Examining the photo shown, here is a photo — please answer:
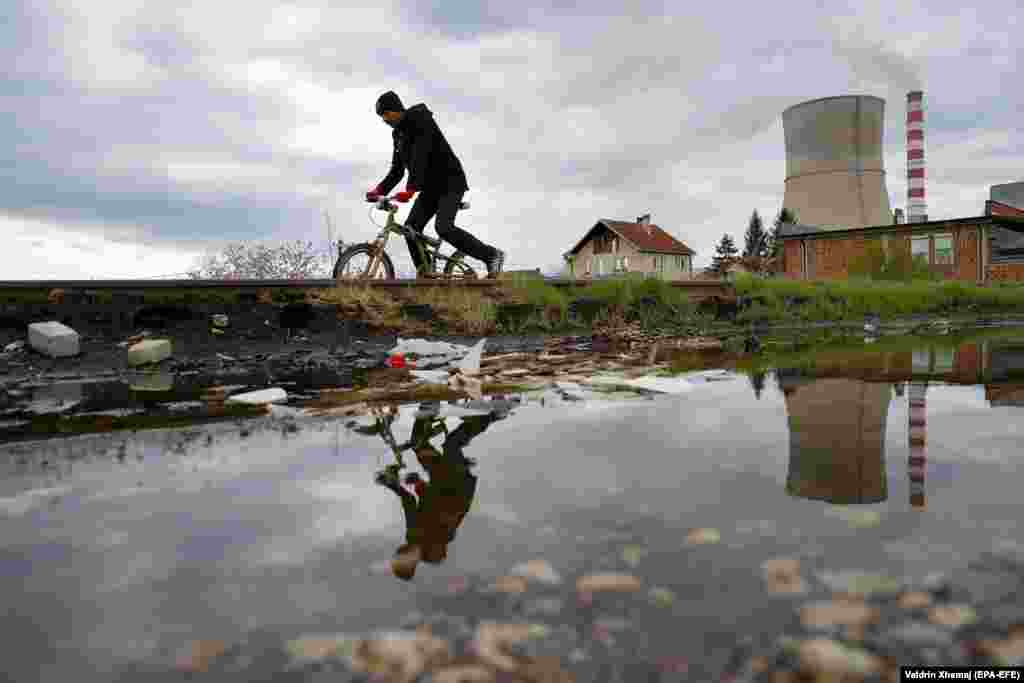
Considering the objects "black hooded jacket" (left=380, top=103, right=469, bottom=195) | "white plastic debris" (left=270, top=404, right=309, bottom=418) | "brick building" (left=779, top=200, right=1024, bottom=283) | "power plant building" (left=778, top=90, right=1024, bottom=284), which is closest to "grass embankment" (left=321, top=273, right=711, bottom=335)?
"black hooded jacket" (left=380, top=103, right=469, bottom=195)

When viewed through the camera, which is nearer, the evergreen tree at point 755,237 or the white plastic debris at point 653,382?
the white plastic debris at point 653,382

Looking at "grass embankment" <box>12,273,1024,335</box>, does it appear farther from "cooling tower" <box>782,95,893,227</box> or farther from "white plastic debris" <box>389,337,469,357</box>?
"cooling tower" <box>782,95,893,227</box>

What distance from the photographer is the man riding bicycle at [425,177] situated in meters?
6.50

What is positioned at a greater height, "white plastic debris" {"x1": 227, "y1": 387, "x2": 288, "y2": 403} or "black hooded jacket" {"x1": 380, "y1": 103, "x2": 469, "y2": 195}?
"black hooded jacket" {"x1": 380, "y1": 103, "x2": 469, "y2": 195}

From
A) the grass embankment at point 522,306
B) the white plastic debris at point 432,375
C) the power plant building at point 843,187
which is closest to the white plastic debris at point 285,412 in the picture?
the white plastic debris at point 432,375

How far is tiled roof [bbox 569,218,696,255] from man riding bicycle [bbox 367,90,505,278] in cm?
3804

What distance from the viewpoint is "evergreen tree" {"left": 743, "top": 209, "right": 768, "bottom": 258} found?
6650 centimetres

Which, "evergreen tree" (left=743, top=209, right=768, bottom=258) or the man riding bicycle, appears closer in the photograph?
the man riding bicycle

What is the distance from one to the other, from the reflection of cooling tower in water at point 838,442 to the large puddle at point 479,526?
0.5 inches

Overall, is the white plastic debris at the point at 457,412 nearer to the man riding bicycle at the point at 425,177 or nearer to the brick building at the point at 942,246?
the man riding bicycle at the point at 425,177

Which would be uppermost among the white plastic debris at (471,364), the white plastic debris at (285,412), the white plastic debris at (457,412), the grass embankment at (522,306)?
the grass embankment at (522,306)

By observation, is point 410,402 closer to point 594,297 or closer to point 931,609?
point 931,609

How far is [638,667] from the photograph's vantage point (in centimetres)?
78

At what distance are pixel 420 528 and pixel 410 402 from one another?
1.59 meters
